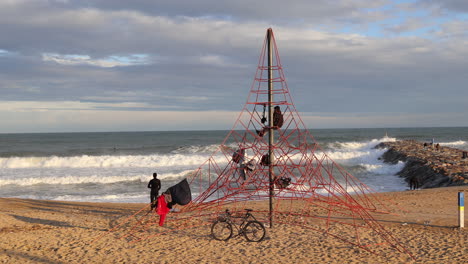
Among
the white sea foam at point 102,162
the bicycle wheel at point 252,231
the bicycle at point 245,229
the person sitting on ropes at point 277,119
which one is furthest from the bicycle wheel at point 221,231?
the white sea foam at point 102,162

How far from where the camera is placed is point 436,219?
11.8 m

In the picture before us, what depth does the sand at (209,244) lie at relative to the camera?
8.77 meters

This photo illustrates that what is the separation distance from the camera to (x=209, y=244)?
32.4 ft

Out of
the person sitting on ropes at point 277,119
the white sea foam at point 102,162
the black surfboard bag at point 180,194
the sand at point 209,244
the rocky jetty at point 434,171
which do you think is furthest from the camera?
the white sea foam at point 102,162

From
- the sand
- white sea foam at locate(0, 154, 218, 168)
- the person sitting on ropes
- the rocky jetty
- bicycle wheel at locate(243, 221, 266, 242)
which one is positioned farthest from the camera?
white sea foam at locate(0, 154, 218, 168)

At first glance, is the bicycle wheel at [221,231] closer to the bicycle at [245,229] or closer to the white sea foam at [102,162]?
the bicycle at [245,229]

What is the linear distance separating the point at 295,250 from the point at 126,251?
161 inches

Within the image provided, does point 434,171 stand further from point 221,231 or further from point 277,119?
point 221,231

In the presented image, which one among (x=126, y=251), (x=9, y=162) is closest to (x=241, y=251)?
(x=126, y=251)

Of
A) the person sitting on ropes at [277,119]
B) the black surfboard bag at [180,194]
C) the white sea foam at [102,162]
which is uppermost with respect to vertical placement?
the person sitting on ropes at [277,119]

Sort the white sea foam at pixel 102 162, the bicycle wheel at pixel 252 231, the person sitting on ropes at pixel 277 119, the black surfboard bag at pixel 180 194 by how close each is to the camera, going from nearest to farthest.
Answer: the bicycle wheel at pixel 252 231 → the black surfboard bag at pixel 180 194 → the person sitting on ropes at pixel 277 119 → the white sea foam at pixel 102 162

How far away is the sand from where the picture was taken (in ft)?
28.8

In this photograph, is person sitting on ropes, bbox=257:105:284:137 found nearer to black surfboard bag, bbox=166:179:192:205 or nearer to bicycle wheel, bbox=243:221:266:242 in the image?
bicycle wheel, bbox=243:221:266:242

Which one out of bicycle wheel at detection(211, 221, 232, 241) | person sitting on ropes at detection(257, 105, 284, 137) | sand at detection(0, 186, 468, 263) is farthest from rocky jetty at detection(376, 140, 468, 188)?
bicycle wheel at detection(211, 221, 232, 241)
